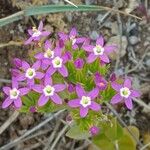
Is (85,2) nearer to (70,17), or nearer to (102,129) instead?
(70,17)

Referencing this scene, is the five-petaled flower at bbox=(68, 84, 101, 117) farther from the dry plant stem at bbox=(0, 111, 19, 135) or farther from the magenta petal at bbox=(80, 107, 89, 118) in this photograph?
the dry plant stem at bbox=(0, 111, 19, 135)

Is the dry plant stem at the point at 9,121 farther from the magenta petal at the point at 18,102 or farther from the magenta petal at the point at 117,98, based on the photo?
the magenta petal at the point at 117,98

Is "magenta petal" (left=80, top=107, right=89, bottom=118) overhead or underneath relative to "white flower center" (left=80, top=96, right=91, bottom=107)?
underneath

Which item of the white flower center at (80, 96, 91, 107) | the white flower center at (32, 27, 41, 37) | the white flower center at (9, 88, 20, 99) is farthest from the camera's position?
the white flower center at (32, 27, 41, 37)

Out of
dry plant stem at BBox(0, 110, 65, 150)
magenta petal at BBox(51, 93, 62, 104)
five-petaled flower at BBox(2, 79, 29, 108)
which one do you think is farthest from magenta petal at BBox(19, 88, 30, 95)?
dry plant stem at BBox(0, 110, 65, 150)

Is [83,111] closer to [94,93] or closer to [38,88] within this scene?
[94,93]

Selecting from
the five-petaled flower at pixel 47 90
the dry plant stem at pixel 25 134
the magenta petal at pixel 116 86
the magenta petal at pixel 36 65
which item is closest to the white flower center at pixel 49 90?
the five-petaled flower at pixel 47 90

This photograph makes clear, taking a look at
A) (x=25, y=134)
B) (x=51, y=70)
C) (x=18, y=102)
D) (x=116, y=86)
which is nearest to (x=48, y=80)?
(x=51, y=70)

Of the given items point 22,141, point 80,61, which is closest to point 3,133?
point 22,141
